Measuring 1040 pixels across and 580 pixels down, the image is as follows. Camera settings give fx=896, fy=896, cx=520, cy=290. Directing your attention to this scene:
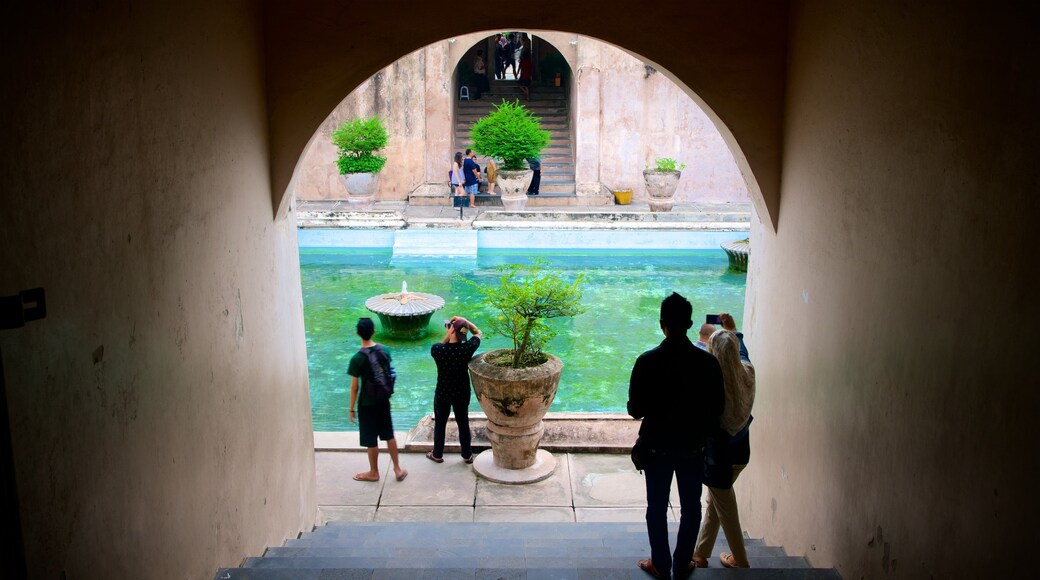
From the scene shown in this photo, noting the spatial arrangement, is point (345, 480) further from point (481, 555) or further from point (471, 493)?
point (481, 555)

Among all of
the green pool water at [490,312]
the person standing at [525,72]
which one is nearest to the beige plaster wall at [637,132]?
the person standing at [525,72]

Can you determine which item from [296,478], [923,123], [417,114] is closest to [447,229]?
[417,114]

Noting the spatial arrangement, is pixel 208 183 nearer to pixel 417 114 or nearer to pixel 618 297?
pixel 618 297

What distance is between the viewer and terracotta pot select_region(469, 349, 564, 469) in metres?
6.16

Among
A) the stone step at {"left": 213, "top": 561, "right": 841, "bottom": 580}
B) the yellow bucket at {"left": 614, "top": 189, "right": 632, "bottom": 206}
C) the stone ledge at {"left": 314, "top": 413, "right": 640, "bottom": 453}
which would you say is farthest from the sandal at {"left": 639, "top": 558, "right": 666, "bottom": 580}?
the yellow bucket at {"left": 614, "top": 189, "right": 632, "bottom": 206}

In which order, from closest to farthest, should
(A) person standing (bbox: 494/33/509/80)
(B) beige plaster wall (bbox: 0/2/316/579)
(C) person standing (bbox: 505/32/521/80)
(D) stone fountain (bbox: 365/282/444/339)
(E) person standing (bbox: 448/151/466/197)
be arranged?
(B) beige plaster wall (bbox: 0/2/316/579)
(D) stone fountain (bbox: 365/282/444/339)
(E) person standing (bbox: 448/151/466/197)
(A) person standing (bbox: 494/33/509/80)
(C) person standing (bbox: 505/32/521/80)

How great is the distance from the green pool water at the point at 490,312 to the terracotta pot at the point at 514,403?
166cm

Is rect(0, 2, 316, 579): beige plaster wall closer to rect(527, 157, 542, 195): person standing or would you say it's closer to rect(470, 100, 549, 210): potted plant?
rect(470, 100, 549, 210): potted plant

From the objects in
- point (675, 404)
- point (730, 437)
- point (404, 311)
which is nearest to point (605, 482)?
point (730, 437)

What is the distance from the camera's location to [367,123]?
17062 millimetres

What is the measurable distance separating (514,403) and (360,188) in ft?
39.9

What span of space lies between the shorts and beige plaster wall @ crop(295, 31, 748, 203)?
13.2 m

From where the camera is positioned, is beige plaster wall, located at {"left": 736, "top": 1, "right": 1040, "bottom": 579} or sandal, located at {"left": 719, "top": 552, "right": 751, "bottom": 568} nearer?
beige plaster wall, located at {"left": 736, "top": 1, "right": 1040, "bottom": 579}

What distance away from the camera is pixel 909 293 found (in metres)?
3.13
